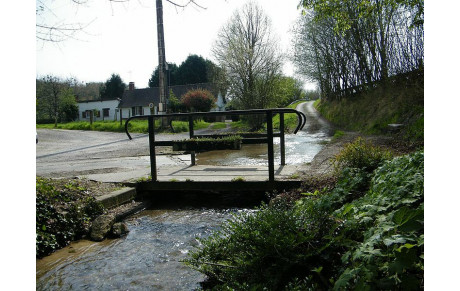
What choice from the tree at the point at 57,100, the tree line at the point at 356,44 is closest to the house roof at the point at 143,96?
the tree at the point at 57,100

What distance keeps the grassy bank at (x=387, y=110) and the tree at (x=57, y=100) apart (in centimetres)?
2678

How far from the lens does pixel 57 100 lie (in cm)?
3525

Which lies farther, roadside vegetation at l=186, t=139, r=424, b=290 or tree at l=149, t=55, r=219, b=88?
tree at l=149, t=55, r=219, b=88

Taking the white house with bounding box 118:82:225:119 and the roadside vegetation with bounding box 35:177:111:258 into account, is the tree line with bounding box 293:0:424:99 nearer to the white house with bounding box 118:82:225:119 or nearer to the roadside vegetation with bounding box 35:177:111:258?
the roadside vegetation with bounding box 35:177:111:258

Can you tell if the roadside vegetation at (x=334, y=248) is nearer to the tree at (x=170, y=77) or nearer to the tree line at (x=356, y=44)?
the tree line at (x=356, y=44)

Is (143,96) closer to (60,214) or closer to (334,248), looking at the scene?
(60,214)

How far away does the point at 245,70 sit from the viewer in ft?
68.2

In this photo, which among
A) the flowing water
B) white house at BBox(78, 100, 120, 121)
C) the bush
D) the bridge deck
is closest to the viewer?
the flowing water

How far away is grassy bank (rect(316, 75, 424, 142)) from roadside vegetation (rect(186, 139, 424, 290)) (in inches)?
220

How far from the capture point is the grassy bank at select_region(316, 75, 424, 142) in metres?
9.58

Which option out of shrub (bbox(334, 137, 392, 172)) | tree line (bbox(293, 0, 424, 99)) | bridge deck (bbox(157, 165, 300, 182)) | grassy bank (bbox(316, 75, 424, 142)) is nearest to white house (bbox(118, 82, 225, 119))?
tree line (bbox(293, 0, 424, 99))

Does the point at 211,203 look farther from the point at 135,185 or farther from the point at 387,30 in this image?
the point at 387,30

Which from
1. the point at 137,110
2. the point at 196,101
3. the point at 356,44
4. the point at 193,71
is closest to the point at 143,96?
the point at 137,110
